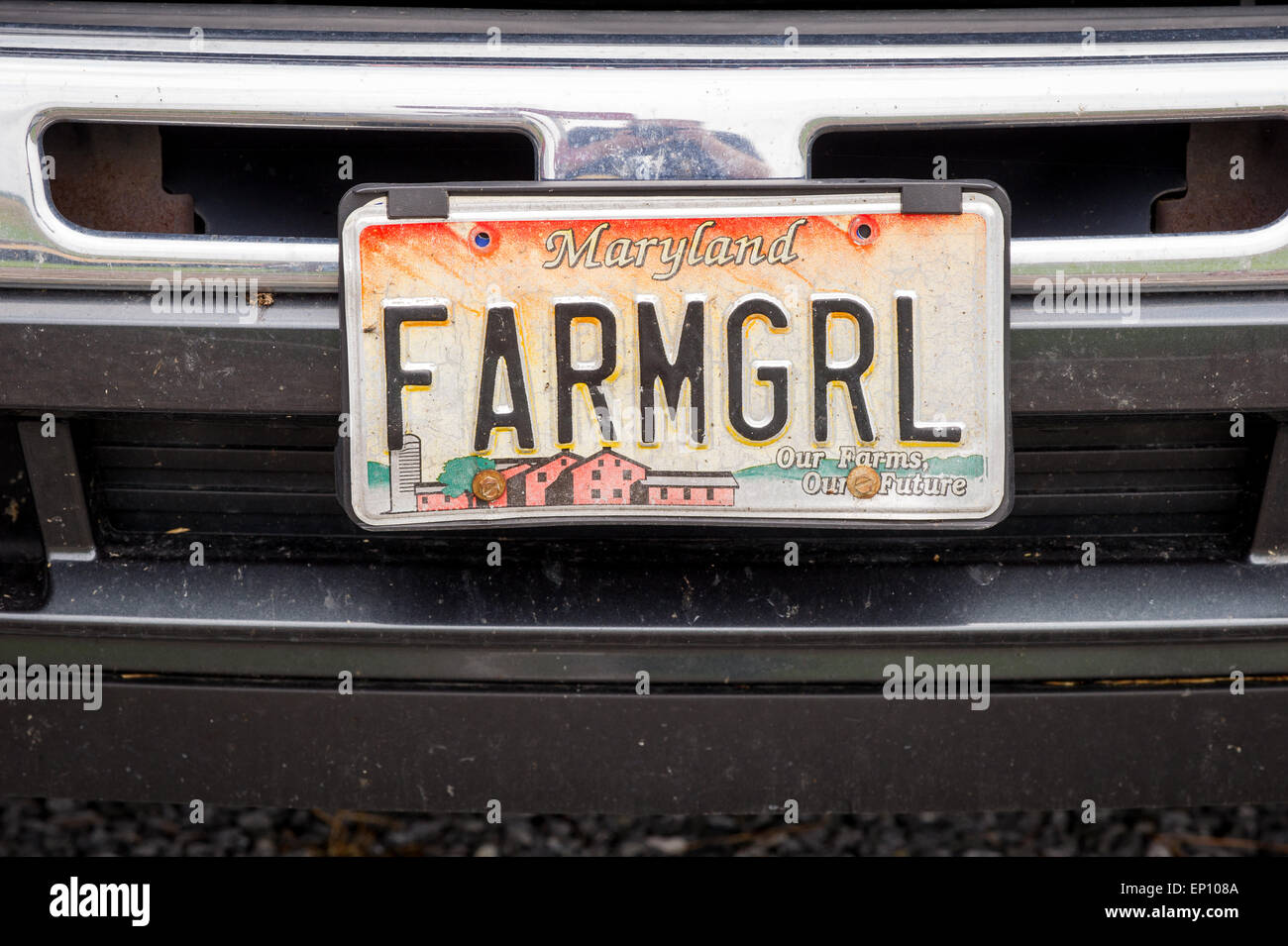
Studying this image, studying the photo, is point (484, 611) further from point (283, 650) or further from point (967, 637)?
point (967, 637)

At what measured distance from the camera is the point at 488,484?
1.02m

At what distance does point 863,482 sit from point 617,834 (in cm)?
89

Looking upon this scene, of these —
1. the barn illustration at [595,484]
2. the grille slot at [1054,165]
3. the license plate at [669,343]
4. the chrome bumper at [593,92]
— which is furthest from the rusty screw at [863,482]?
the grille slot at [1054,165]

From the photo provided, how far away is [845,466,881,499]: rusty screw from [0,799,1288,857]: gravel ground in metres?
0.81

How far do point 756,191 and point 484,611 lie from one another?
1.58 ft

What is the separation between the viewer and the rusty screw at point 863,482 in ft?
3.36

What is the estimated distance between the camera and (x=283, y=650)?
3.78 feet

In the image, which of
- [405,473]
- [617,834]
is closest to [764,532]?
[405,473]

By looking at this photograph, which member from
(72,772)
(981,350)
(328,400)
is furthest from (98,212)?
(981,350)

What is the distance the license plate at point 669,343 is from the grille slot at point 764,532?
0.12 metres

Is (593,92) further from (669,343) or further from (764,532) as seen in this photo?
(764,532)

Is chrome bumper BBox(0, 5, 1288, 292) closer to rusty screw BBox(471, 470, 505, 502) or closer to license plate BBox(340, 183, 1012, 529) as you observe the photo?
license plate BBox(340, 183, 1012, 529)

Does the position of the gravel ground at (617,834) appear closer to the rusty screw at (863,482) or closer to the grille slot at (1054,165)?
the rusty screw at (863,482)

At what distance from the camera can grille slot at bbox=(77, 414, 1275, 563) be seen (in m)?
1.14
